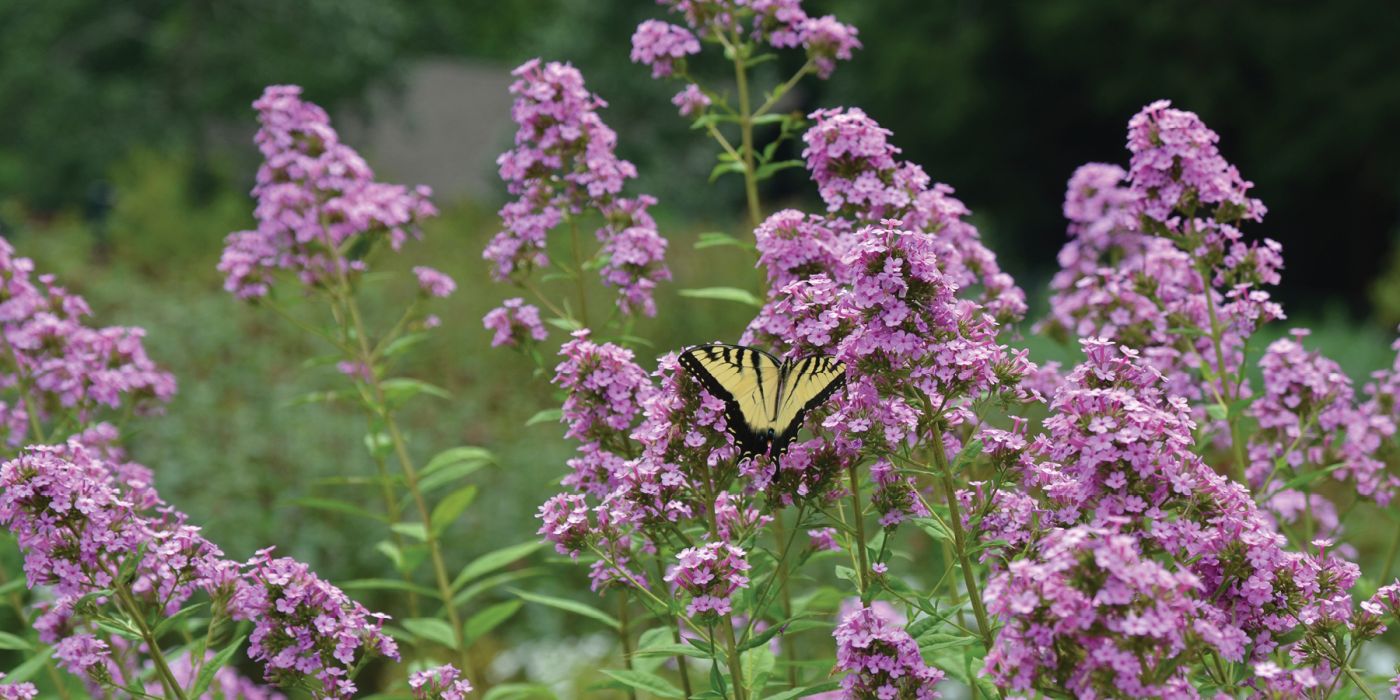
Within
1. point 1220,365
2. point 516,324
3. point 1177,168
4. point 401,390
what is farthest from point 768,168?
point 401,390

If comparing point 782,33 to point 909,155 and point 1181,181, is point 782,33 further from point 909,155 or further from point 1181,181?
point 909,155

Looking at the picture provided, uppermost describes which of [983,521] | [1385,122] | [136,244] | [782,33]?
[1385,122]

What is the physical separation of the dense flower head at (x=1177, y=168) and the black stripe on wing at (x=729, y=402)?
1.31 m

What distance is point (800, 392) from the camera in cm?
291

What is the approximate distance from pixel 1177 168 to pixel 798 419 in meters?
1.45

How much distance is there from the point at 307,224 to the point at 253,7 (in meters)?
22.2

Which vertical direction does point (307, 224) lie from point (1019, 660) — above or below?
above

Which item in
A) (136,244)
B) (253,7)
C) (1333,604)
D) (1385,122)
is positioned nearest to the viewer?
(1333,604)

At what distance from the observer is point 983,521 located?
9.87 feet

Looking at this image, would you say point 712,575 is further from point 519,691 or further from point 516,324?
point 516,324

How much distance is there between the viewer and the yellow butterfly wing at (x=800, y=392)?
288 centimetres

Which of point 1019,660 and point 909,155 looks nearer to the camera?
point 1019,660

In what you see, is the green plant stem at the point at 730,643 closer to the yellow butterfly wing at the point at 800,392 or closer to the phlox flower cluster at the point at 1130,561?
the yellow butterfly wing at the point at 800,392

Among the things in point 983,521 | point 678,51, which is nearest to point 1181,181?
point 983,521
